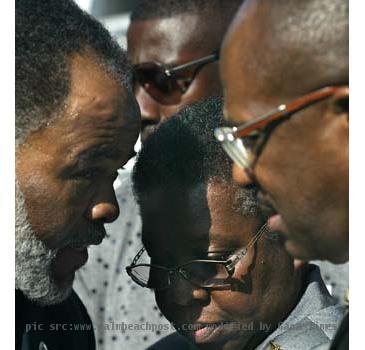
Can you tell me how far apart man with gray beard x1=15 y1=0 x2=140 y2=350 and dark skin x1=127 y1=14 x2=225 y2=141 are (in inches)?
14.2

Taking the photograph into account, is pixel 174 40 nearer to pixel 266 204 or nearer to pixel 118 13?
pixel 118 13

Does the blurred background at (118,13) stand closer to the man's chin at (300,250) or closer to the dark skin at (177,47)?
the dark skin at (177,47)

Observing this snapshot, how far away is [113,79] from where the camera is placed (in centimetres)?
154

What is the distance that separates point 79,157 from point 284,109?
51 cm

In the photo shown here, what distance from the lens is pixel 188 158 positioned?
1.61 metres

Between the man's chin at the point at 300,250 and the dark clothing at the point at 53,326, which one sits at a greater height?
the man's chin at the point at 300,250

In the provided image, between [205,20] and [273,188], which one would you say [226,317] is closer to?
[273,188]

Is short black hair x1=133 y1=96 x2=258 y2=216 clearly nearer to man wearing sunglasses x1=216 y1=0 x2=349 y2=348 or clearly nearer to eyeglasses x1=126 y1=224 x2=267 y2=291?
eyeglasses x1=126 y1=224 x2=267 y2=291

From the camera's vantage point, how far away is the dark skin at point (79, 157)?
4.89 ft

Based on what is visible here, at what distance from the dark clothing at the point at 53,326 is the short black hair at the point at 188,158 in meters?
0.28

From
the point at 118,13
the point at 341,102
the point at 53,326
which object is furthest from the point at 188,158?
the point at 118,13

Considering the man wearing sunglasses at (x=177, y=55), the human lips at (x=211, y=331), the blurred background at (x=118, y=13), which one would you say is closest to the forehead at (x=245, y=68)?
the human lips at (x=211, y=331)

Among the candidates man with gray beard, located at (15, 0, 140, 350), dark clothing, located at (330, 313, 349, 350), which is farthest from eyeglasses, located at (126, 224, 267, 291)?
dark clothing, located at (330, 313, 349, 350)
